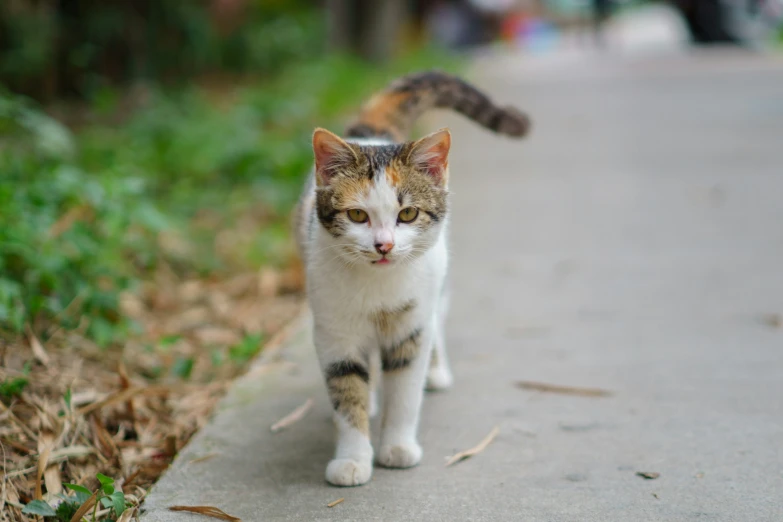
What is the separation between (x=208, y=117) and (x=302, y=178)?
188cm

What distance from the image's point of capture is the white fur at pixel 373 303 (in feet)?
8.95

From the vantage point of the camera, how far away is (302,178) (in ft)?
22.3

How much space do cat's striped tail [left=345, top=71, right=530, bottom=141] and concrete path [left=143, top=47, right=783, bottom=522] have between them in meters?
1.11

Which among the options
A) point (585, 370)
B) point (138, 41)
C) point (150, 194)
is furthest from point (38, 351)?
point (138, 41)

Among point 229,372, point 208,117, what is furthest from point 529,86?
point 229,372

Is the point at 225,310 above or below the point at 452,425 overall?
below

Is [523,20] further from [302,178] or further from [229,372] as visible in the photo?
[229,372]

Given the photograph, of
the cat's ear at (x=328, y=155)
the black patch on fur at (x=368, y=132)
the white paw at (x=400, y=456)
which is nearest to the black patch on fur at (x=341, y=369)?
the white paw at (x=400, y=456)

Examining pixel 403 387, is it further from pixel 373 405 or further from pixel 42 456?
pixel 42 456

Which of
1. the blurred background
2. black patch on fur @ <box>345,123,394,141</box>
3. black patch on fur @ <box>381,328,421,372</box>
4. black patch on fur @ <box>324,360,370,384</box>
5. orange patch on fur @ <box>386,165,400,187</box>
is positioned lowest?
the blurred background

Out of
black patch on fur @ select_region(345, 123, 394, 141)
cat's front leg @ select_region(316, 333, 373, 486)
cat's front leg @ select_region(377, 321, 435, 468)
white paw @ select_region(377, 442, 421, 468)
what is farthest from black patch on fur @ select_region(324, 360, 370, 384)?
black patch on fur @ select_region(345, 123, 394, 141)

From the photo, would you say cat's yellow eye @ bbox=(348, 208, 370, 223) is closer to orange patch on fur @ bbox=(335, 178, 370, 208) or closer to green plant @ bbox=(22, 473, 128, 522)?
Result: orange patch on fur @ bbox=(335, 178, 370, 208)

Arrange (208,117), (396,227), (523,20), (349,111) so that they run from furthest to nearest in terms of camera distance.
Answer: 1. (523,20)
2. (349,111)
3. (208,117)
4. (396,227)

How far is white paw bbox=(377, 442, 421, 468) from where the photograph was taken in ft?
9.30
